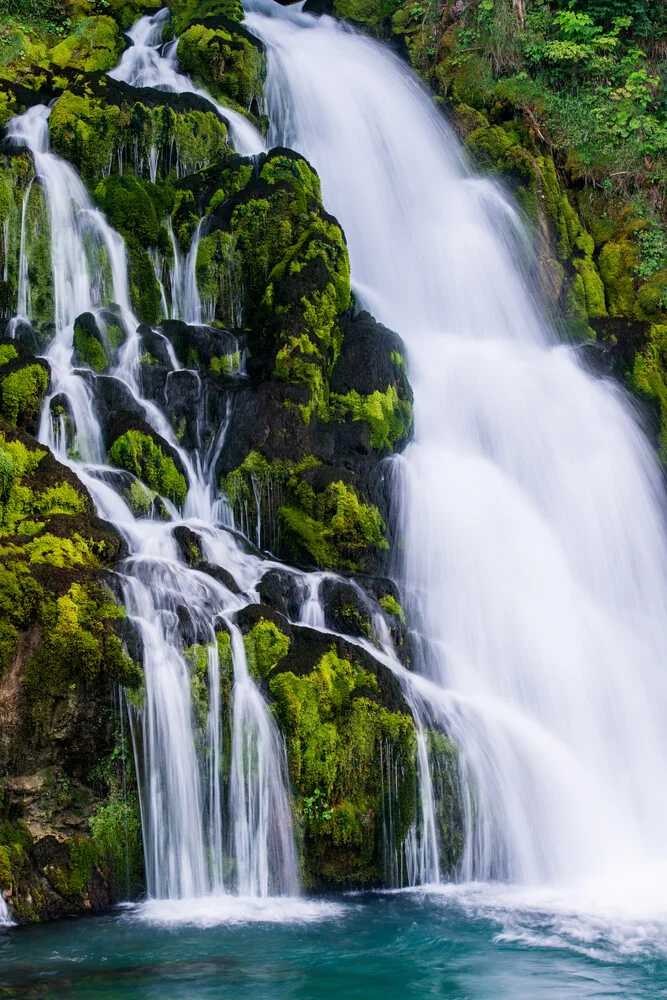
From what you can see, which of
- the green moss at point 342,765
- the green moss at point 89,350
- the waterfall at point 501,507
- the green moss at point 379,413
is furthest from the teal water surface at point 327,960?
the green moss at point 89,350

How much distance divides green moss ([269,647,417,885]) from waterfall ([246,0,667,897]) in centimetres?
63

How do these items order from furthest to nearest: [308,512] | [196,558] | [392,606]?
[308,512] < [392,606] < [196,558]

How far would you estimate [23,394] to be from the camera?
11266mm

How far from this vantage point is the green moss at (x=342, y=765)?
8.12 m

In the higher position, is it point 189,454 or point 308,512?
point 189,454

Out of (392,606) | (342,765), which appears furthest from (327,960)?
(392,606)

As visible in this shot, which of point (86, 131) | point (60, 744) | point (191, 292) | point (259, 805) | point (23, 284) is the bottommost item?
point (259, 805)

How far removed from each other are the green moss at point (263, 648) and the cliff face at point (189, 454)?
0.03 m

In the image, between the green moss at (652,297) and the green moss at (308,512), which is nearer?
the green moss at (308,512)

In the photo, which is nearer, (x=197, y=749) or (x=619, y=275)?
(x=197, y=749)

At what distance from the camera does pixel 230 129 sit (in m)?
17.4

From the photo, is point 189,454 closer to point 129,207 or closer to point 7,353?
point 7,353

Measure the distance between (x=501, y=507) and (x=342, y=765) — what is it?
547 centimetres

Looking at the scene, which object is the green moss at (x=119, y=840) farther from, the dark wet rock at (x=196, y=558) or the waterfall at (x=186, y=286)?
the waterfall at (x=186, y=286)
